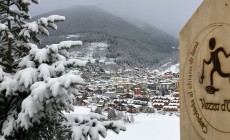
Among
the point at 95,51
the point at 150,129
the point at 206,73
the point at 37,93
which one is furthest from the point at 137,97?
the point at 95,51

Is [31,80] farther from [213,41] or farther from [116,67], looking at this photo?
[116,67]

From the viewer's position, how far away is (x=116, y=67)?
429 feet

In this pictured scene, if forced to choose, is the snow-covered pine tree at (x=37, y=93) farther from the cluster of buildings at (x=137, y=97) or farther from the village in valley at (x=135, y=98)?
the cluster of buildings at (x=137, y=97)

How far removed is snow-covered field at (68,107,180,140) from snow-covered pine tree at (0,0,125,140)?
75.7 ft

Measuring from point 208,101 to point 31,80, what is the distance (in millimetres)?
1870

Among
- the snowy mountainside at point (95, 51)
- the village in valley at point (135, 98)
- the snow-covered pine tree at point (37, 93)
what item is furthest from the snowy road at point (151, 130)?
the snowy mountainside at point (95, 51)

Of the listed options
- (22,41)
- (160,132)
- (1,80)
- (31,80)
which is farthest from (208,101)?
(160,132)

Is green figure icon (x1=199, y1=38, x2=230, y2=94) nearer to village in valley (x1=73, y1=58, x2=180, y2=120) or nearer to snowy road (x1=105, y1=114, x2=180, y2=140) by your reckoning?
village in valley (x1=73, y1=58, x2=180, y2=120)

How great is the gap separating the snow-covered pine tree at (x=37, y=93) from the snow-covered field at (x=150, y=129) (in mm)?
23075

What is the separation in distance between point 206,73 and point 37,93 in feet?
4.62

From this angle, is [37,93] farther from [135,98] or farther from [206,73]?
[135,98]

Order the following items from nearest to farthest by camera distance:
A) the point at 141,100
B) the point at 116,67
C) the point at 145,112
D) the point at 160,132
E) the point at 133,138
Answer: the point at 133,138
the point at 160,132
the point at 145,112
the point at 141,100
the point at 116,67

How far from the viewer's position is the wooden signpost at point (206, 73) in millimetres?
1379

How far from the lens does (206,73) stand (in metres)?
1.52
